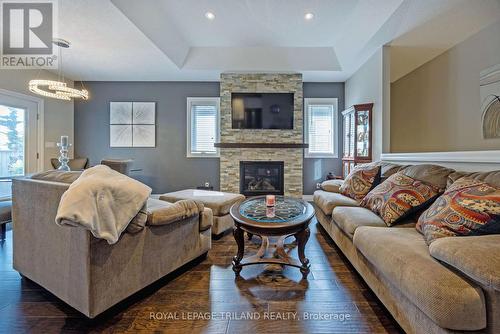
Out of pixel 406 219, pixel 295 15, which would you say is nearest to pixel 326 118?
pixel 295 15

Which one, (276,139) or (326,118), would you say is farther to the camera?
(326,118)

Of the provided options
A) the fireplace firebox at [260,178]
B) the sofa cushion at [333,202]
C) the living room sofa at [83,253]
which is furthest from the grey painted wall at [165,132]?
the living room sofa at [83,253]

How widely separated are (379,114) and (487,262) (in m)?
3.22

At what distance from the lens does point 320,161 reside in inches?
219

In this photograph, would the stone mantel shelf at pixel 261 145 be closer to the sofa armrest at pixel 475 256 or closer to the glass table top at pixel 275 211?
the glass table top at pixel 275 211

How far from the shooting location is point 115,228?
1.41m

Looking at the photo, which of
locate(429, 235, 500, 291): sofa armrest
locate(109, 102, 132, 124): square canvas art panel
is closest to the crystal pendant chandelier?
locate(109, 102, 132, 124): square canvas art panel

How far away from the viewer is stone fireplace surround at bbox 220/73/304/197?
16.8ft

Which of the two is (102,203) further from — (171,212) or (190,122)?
(190,122)

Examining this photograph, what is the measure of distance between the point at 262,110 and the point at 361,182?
2842 mm

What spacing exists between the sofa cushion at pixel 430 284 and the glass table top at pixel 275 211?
73 cm

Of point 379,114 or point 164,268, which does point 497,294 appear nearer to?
point 164,268

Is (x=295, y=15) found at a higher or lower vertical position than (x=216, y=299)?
higher

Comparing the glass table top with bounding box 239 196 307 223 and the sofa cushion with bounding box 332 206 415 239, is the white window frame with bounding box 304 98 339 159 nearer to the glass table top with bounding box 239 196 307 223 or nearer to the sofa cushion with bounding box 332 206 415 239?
the glass table top with bounding box 239 196 307 223
